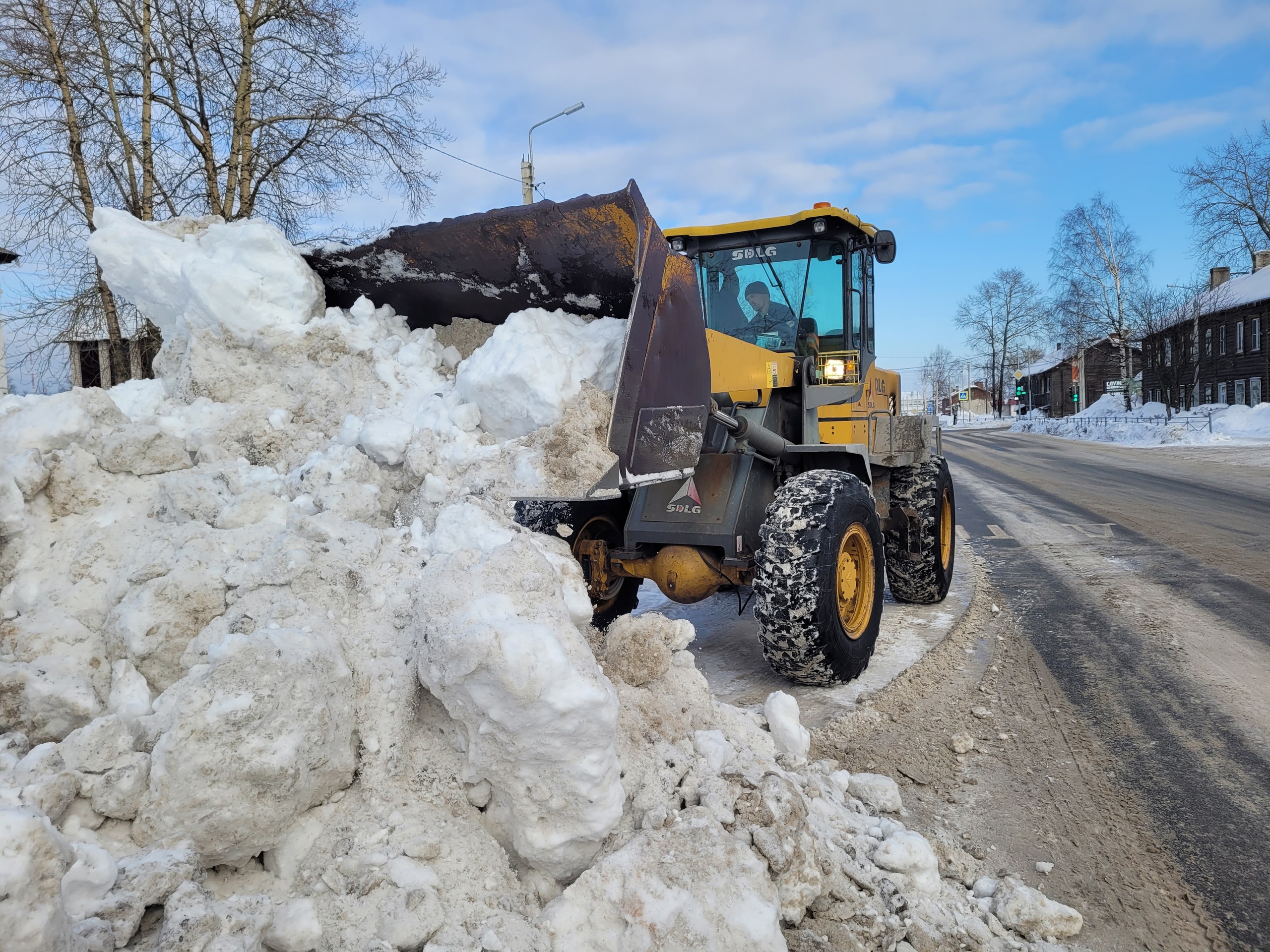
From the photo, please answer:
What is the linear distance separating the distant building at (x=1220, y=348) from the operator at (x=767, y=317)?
33422mm

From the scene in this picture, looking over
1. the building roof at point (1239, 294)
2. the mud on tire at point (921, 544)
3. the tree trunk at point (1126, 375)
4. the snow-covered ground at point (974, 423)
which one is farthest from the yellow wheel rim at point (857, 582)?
the snow-covered ground at point (974, 423)

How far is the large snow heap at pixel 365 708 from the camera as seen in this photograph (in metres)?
2.09

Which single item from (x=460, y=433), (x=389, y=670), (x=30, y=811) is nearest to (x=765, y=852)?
(x=389, y=670)

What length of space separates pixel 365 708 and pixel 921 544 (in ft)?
16.1

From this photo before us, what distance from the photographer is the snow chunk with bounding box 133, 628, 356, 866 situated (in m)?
2.10

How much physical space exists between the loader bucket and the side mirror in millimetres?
2088

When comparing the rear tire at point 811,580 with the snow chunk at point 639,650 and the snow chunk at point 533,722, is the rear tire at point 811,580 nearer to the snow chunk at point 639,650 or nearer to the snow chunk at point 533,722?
the snow chunk at point 639,650

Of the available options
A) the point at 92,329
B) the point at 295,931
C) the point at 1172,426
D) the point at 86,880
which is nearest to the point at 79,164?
the point at 92,329

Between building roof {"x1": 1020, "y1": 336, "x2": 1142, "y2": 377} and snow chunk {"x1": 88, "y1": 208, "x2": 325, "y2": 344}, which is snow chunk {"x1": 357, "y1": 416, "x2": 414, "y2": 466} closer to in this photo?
snow chunk {"x1": 88, "y1": 208, "x2": 325, "y2": 344}

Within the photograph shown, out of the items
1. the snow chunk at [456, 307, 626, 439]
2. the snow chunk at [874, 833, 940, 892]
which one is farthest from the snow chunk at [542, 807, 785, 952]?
the snow chunk at [456, 307, 626, 439]

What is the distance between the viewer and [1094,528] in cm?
981

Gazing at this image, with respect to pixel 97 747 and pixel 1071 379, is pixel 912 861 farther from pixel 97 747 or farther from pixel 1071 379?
pixel 1071 379

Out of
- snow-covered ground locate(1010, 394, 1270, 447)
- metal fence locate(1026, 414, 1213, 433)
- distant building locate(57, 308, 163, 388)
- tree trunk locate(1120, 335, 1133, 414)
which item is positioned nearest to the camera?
distant building locate(57, 308, 163, 388)

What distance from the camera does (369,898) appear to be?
2.10 metres
